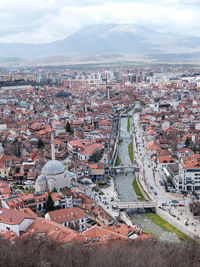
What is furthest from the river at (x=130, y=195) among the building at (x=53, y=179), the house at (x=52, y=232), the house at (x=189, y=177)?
the house at (x=52, y=232)

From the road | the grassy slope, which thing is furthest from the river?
the road

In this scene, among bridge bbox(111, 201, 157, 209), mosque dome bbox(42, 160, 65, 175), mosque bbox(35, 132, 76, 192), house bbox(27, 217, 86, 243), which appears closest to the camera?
house bbox(27, 217, 86, 243)

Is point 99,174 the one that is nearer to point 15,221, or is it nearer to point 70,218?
point 70,218

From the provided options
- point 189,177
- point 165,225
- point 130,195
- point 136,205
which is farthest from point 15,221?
point 189,177

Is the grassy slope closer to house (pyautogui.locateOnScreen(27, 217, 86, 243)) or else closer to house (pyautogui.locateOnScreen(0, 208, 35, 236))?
house (pyautogui.locateOnScreen(27, 217, 86, 243))

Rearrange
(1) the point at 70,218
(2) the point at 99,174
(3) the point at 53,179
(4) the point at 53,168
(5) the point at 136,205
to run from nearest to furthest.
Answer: (1) the point at 70,218, (5) the point at 136,205, (3) the point at 53,179, (4) the point at 53,168, (2) the point at 99,174
